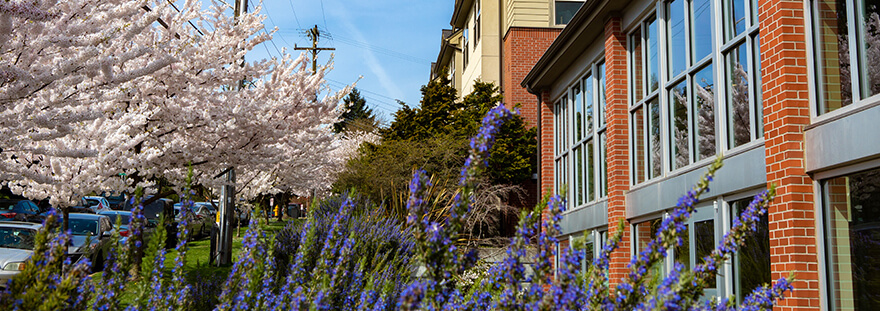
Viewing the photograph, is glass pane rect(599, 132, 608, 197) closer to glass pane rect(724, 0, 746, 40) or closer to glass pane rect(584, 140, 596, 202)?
glass pane rect(584, 140, 596, 202)

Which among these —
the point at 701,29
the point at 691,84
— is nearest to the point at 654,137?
the point at 691,84

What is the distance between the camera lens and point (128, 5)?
940 centimetres

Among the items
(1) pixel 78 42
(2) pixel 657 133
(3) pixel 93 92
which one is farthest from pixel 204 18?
(2) pixel 657 133

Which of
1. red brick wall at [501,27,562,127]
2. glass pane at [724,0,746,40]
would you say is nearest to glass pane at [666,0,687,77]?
glass pane at [724,0,746,40]

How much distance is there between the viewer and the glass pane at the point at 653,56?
10.4 m

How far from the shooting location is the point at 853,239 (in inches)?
251

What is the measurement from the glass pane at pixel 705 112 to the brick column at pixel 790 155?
1.44m

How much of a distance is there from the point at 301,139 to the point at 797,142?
1275 cm

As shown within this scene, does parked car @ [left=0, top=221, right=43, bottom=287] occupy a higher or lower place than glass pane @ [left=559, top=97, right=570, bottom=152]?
lower

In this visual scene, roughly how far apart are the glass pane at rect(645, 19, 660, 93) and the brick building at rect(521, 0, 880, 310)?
1.1 inches

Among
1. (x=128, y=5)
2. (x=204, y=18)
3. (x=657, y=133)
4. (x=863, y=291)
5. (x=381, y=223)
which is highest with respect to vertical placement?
(x=204, y=18)

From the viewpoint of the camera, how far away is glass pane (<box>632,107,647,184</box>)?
36.1 feet

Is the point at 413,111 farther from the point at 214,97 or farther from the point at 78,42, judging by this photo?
the point at 78,42

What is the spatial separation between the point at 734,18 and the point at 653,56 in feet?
7.83
